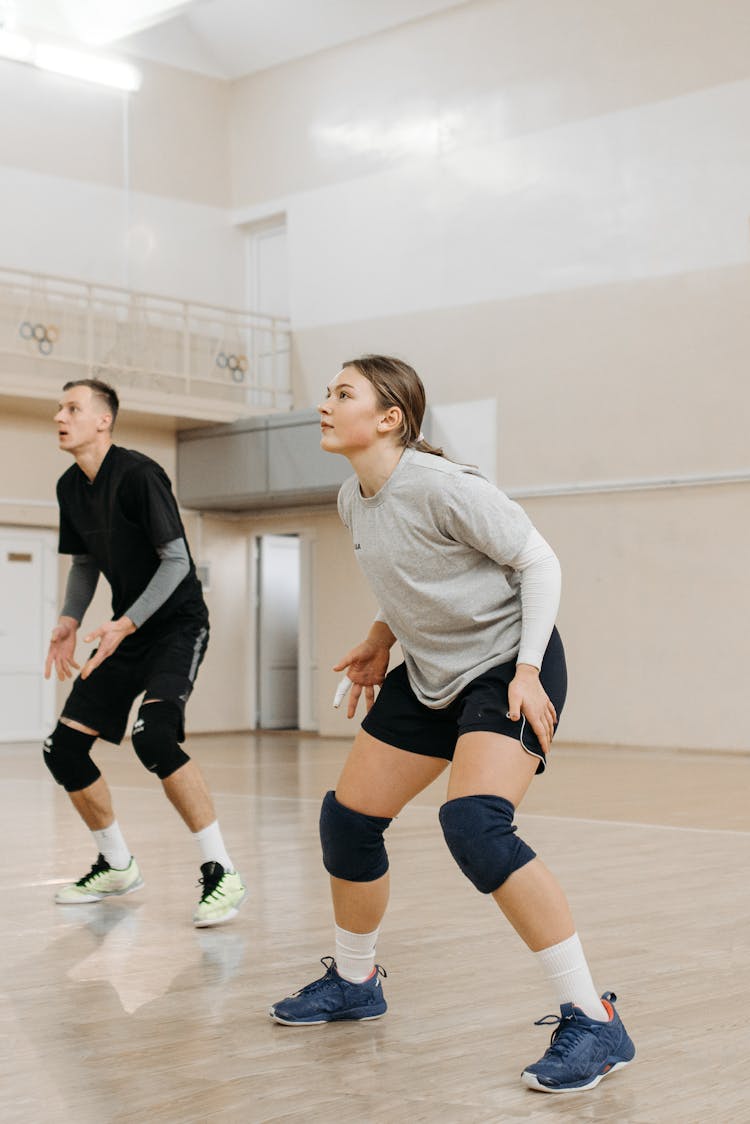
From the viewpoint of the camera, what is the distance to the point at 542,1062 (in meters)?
2.60

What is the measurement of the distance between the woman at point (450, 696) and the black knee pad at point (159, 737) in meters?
1.31

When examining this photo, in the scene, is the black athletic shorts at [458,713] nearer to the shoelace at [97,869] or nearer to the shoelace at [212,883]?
the shoelace at [212,883]

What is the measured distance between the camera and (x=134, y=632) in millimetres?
A: 4523

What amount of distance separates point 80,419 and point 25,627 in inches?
427

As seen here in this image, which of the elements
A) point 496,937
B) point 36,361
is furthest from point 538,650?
point 36,361

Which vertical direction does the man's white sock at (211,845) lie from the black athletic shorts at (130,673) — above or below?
below

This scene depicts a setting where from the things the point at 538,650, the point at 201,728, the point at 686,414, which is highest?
the point at 686,414

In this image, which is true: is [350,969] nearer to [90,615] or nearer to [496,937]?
[496,937]

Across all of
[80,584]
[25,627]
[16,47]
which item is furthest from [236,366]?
[80,584]

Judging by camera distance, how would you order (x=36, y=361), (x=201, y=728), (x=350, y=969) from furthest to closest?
(x=201, y=728) → (x=36, y=361) → (x=350, y=969)

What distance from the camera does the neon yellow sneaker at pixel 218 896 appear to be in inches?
167

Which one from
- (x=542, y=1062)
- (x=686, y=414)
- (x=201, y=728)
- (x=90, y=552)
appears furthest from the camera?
(x=201, y=728)

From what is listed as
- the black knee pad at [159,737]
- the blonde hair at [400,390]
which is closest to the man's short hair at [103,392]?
the black knee pad at [159,737]

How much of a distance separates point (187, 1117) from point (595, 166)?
1213cm
